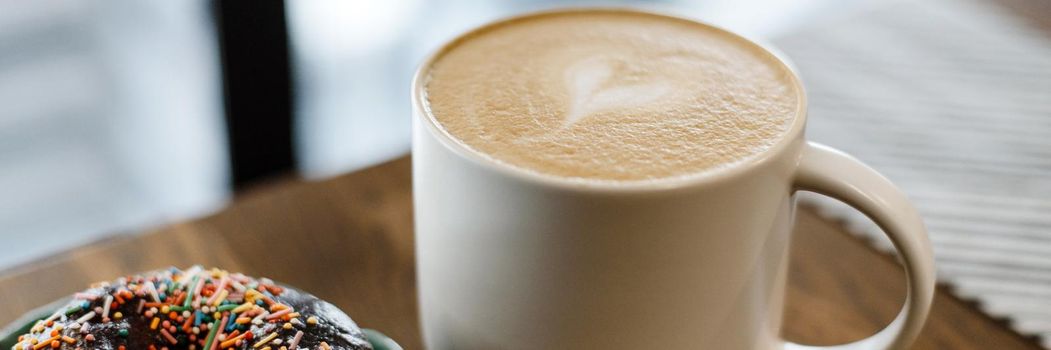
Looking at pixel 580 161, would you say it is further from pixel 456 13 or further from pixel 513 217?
pixel 456 13

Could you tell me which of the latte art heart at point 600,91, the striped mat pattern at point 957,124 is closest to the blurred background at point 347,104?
the striped mat pattern at point 957,124

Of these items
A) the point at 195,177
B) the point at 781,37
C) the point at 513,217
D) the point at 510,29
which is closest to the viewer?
the point at 513,217

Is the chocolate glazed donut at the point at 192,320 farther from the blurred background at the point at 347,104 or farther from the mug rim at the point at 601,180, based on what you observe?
the blurred background at the point at 347,104

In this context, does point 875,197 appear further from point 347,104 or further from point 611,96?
point 347,104

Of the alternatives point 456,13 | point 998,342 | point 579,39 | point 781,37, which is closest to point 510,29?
point 579,39

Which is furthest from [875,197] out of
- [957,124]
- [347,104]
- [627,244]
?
[347,104]

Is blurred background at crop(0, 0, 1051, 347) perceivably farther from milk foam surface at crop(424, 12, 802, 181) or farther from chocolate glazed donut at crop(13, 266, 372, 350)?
chocolate glazed donut at crop(13, 266, 372, 350)
